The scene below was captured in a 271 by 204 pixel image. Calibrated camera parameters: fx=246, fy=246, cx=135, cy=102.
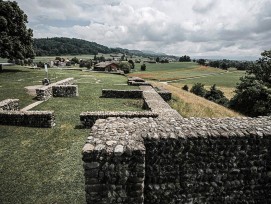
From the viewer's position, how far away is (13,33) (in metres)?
40.7

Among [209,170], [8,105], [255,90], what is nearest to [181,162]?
[209,170]

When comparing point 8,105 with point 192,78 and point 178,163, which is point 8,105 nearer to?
point 178,163

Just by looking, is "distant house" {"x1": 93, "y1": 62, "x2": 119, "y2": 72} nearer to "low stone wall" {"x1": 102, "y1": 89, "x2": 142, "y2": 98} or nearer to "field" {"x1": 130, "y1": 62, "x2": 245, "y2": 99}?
"field" {"x1": 130, "y1": 62, "x2": 245, "y2": 99}

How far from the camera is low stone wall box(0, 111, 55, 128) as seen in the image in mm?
14523

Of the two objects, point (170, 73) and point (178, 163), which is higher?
point (178, 163)

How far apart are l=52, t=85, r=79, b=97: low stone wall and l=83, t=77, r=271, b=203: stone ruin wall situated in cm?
1650

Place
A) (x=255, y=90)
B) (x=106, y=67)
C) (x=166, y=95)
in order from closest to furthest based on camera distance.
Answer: (x=166, y=95) → (x=255, y=90) → (x=106, y=67)

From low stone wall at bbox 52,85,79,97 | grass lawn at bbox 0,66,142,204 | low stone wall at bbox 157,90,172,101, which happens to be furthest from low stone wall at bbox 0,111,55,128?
low stone wall at bbox 157,90,172,101

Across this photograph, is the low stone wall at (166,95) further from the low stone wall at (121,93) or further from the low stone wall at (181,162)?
the low stone wall at (181,162)

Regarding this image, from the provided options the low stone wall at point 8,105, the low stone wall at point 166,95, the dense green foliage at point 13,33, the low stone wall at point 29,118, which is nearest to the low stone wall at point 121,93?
the low stone wall at point 166,95

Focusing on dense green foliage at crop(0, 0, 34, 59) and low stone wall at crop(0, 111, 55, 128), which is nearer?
low stone wall at crop(0, 111, 55, 128)

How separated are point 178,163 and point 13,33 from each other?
138ft

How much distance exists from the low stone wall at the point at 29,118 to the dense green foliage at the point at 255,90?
28.0m

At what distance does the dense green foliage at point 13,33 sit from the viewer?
38.2 meters
